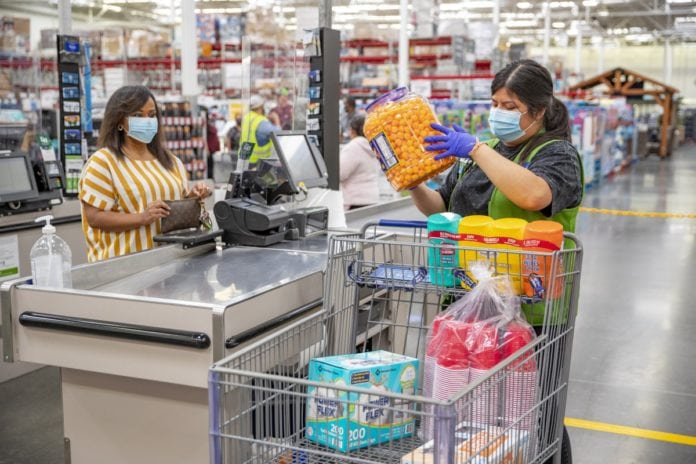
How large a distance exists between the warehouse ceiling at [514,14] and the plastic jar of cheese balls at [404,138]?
16.2m

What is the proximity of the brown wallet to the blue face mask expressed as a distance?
157 centimetres

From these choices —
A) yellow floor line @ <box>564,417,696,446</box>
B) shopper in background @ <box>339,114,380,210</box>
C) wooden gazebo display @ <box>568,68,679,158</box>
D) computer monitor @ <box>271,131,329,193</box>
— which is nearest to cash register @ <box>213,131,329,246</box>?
computer monitor @ <box>271,131,329,193</box>

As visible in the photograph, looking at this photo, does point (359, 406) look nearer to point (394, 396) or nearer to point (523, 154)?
point (394, 396)

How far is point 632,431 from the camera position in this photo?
407 centimetres

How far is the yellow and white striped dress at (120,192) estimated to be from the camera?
3.38m

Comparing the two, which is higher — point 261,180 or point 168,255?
point 261,180

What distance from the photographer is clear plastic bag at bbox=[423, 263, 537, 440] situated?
192 cm

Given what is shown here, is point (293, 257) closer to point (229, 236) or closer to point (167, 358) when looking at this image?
point (229, 236)

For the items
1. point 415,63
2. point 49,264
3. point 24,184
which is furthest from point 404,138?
point 415,63

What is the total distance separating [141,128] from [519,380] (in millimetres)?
2163

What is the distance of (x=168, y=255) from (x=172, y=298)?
0.70 metres

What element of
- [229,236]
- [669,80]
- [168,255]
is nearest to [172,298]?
[168,255]

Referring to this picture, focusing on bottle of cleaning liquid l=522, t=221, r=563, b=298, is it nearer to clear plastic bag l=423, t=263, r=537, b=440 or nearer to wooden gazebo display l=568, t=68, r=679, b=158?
clear plastic bag l=423, t=263, r=537, b=440

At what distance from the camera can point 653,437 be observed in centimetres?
400
